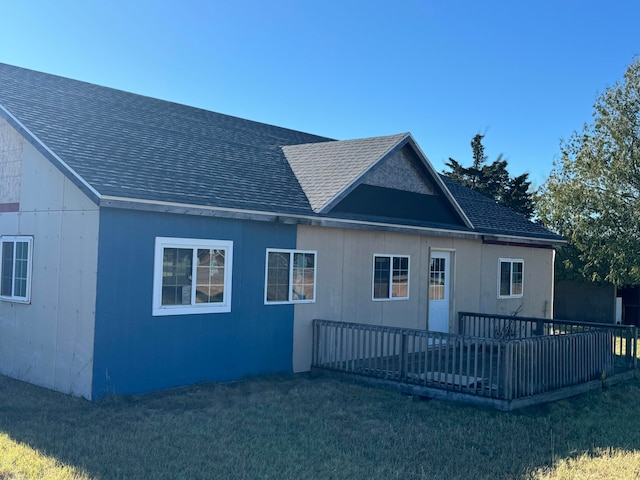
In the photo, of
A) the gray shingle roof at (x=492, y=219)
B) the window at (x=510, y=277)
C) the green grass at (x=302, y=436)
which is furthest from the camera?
the window at (x=510, y=277)

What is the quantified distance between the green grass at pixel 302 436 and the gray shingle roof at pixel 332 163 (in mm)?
3985

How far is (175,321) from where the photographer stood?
9883 mm

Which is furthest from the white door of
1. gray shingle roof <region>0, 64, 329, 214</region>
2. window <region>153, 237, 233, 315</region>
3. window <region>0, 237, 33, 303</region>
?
window <region>0, 237, 33, 303</region>

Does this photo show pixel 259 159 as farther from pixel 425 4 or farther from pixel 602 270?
pixel 602 270

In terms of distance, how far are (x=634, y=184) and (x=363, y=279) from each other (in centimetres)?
1422

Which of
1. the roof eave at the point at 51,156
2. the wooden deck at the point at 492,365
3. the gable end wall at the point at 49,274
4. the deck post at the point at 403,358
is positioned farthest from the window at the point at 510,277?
the roof eave at the point at 51,156

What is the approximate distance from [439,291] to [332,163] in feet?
13.0

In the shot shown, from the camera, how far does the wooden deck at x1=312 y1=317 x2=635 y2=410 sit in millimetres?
9375

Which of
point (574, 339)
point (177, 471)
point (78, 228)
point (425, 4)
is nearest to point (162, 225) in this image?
point (78, 228)

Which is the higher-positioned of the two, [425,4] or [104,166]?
[425,4]

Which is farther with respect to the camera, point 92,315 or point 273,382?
point 273,382

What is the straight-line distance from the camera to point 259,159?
13.9 meters

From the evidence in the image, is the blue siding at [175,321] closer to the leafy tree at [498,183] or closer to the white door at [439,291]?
the white door at [439,291]

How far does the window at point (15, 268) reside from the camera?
10.4 metres
